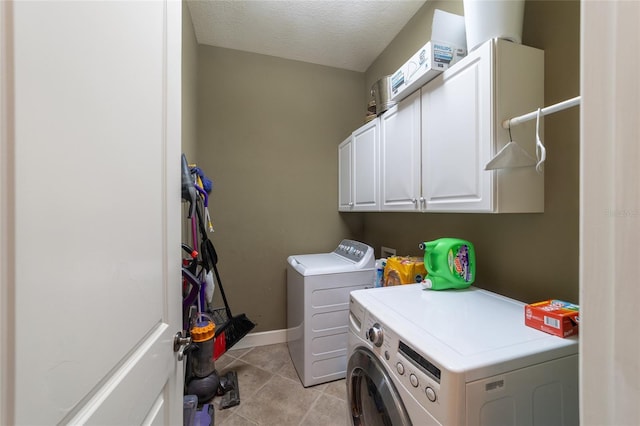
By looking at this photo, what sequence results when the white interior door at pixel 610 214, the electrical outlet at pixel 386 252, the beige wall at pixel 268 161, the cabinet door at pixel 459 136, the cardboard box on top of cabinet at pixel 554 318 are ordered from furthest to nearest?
1. the beige wall at pixel 268 161
2. the electrical outlet at pixel 386 252
3. the cabinet door at pixel 459 136
4. the cardboard box on top of cabinet at pixel 554 318
5. the white interior door at pixel 610 214

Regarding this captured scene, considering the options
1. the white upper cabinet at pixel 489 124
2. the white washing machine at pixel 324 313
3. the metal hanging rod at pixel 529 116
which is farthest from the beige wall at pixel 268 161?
the metal hanging rod at pixel 529 116

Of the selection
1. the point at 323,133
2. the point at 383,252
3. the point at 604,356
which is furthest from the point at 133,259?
the point at 323,133

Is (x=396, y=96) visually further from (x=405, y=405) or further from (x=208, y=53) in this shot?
(x=208, y=53)

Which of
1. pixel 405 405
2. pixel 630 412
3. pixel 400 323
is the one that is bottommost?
pixel 405 405

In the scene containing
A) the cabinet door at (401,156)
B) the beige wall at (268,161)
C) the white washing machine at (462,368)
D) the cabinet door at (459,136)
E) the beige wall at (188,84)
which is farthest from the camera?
the beige wall at (268,161)

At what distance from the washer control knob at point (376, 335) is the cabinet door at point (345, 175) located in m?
1.51

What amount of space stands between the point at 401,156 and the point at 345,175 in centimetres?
93

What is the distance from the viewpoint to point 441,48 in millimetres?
1277

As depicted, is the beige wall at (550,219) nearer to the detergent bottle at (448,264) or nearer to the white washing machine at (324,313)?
the detergent bottle at (448,264)

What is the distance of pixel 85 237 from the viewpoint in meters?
0.44

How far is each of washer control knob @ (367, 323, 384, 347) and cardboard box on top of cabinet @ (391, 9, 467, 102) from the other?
4.18ft

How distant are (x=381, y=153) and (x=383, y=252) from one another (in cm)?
A: 98

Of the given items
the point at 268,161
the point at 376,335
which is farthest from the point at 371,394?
the point at 268,161

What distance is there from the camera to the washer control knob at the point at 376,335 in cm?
96
